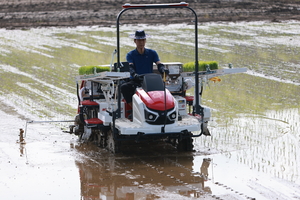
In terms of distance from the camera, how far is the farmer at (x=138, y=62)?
32.8 ft

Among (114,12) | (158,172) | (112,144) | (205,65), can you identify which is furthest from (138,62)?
(114,12)

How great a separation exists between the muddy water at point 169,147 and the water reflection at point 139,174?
0.05ft

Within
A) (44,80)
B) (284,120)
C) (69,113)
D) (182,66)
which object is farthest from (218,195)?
(44,80)

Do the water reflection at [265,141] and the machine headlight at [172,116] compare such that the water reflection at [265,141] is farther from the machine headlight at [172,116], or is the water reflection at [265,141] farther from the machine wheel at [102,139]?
the machine wheel at [102,139]

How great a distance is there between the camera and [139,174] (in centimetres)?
865

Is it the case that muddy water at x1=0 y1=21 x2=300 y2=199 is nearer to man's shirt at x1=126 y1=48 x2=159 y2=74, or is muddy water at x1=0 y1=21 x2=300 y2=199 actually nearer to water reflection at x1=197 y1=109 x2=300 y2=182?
water reflection at x1=197 y1=109 x2=300 y2=182

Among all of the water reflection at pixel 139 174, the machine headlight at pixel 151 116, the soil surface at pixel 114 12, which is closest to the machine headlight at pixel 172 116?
the machine headlight at pixel 151 116

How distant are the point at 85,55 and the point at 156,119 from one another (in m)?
15.7

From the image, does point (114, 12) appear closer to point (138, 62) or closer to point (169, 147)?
point (138, 62)

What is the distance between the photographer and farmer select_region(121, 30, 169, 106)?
999 centimetres

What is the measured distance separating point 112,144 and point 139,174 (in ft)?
5.04

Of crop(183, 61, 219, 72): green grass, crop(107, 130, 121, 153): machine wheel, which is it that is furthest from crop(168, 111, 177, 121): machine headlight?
crop(183, 61, 219, 72): green grass

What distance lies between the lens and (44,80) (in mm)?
18688

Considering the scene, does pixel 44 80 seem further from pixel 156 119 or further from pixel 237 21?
pixel 237 21
